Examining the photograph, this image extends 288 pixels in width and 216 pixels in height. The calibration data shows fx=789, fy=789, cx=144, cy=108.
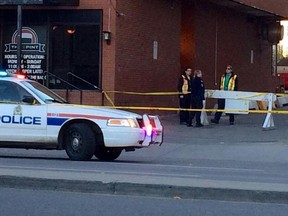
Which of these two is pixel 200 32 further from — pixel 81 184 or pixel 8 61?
pixel 81 184

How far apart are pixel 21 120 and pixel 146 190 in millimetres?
5203

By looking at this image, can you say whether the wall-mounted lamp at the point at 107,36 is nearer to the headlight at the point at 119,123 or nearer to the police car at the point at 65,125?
the police car at the point at 65,125

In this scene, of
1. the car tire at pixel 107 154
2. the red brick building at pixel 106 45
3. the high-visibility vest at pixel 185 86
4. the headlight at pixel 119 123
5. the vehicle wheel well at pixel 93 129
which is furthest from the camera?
the high-visibility vest at pixel 185 86

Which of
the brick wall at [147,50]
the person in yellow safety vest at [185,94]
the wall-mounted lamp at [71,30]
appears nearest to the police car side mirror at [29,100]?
the brick wall at [147,50]

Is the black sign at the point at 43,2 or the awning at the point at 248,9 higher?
the awning at the point at 248,9

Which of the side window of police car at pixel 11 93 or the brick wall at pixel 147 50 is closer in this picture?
the side window of police car at pixel 11 93

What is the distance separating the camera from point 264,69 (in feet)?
139

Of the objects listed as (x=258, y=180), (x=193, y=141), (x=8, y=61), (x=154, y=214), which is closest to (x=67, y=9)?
(x=8, y=61)

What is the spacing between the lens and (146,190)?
1145 cm

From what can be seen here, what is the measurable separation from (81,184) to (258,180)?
3.08m

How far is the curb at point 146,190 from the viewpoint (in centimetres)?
1108

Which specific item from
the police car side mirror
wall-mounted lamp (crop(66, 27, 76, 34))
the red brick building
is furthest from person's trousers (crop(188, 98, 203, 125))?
the police car side mirror

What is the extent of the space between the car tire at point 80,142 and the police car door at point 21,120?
0.53 metres

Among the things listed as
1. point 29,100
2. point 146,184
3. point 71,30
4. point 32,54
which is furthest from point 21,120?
point 32,54
